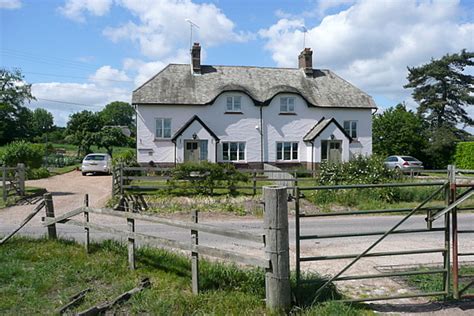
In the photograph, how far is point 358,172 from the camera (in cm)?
1922

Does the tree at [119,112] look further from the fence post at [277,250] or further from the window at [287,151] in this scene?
the fence post at [277,250]

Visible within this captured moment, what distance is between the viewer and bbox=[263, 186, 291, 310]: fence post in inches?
198

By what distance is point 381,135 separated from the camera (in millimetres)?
43406

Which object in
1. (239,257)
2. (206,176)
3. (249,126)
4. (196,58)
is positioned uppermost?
(196,58)

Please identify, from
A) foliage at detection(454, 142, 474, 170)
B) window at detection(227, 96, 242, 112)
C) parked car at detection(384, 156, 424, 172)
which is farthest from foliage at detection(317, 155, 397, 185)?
foliage at detection(454, 142, 474, 170)

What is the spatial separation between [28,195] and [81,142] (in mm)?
31238

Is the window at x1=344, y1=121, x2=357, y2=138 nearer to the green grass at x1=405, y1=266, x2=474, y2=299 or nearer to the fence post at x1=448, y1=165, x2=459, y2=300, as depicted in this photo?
the green grass at x1=405, y1=266, x2=474, y2=299

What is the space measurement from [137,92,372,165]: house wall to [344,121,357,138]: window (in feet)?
1.09

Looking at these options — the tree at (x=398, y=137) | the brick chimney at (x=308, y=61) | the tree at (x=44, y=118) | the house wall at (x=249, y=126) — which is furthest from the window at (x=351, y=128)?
the tree at (x=44, y=118)

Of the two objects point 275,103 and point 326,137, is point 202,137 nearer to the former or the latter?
point 275,103

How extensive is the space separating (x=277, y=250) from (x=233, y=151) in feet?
85.3

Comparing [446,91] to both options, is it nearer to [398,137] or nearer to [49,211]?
[398,137]

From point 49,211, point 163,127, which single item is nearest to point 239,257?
point 49,211

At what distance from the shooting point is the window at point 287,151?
31797mm
